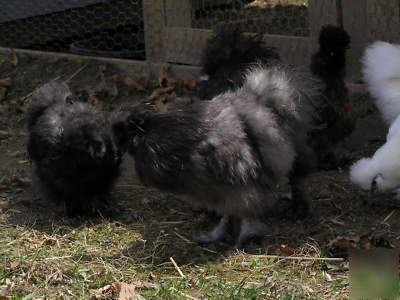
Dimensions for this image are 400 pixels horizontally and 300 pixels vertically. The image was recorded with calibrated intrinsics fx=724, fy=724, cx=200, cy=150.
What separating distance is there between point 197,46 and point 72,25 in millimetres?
2199

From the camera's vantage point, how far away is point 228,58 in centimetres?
508

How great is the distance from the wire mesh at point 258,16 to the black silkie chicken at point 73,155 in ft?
7.68

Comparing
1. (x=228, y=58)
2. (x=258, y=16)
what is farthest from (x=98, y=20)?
(x=228, y=58)

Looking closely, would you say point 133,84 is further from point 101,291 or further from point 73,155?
point 101,291

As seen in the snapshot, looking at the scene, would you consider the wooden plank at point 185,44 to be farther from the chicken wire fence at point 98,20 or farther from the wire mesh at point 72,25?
the wire mesh at point 72,25

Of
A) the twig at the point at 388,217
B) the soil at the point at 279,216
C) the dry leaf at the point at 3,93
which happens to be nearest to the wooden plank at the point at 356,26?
the soil at the point at 279,216

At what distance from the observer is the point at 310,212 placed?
472cm

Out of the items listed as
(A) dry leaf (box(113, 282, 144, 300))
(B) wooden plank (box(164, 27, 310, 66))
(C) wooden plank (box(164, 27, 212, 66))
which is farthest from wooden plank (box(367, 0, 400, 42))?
(A) dry leaf (box(113, 282, 144, 300))

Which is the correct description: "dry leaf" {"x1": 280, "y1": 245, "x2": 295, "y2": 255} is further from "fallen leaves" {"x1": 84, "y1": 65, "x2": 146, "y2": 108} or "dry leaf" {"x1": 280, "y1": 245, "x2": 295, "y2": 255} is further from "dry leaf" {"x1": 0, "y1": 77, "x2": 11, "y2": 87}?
"dry leaf" {"x1": 0, "y1": 77, "x2": 11, "y2": 87}

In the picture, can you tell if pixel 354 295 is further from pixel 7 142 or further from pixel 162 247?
pixel 7 142

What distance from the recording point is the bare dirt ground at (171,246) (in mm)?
3908

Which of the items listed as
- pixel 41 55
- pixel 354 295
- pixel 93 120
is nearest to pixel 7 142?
pixel 41 55

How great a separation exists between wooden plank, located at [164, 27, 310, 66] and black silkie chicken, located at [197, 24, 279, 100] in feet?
3.28

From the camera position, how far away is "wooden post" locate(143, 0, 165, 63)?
6859 mm
